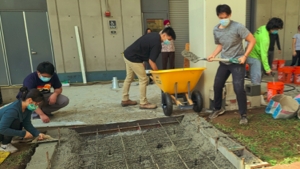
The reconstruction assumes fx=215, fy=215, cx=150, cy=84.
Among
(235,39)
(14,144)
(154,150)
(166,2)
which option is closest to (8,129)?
(14,144)

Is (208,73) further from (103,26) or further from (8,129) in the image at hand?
(103,26)

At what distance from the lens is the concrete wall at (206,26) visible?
9.89 feet

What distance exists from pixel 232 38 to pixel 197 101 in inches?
38.4

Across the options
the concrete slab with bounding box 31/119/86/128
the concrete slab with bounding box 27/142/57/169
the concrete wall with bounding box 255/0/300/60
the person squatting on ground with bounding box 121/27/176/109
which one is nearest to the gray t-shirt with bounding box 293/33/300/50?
the concrete wall with bounding box 255/0/300/60

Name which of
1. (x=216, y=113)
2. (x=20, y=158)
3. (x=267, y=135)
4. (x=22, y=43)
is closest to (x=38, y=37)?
(x=22, y=43)

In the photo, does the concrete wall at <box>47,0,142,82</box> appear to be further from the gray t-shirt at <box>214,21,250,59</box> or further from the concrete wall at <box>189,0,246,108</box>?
the gray t-shirt at <box>214,21,250,59</box>

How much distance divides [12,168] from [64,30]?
4.60 m

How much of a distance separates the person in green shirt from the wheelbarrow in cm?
92

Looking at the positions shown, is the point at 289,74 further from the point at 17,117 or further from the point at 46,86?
the point at 17,117

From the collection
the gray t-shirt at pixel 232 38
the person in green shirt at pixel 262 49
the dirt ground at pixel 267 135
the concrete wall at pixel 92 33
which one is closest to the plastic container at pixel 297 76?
the person in green shirt at pixel 262 49

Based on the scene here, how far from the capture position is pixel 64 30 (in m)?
5.75

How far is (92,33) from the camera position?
19.4ft

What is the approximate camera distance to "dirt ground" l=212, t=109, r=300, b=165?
6.13ft

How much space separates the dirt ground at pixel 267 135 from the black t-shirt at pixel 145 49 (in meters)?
1.23
